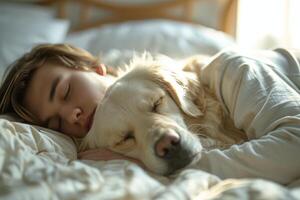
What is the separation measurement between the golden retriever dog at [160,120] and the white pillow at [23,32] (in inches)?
45.5

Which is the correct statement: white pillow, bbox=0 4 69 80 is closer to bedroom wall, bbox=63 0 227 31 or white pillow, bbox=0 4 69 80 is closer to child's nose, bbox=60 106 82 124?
bedroom wall, bbox=63 0 227 31

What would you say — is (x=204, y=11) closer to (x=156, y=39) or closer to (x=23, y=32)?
(x=156, y=39)

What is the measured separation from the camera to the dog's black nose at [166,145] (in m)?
1.18

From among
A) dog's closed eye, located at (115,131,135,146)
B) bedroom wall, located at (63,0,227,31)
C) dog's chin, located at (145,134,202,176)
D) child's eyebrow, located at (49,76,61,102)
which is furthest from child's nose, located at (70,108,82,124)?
bedroom wall, located at (63,0,227,31)

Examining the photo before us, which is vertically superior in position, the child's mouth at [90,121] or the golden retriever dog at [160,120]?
the golden retriever dog at [160,120]

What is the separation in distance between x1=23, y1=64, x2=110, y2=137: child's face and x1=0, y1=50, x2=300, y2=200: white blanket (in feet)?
0.26

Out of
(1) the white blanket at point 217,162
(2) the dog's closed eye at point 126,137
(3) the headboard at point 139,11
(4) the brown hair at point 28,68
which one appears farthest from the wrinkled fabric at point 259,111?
(3) the headboard at point 139,11

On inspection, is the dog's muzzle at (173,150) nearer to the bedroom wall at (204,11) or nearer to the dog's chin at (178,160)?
the dog's chin at (178,160)

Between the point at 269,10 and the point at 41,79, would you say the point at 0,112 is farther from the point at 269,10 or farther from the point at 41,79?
the point at 269,10

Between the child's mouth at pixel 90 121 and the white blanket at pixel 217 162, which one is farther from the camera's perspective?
the child's mouth at pixel 90 121

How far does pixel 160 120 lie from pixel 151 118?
0.03 meters

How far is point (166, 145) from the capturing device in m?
1.18

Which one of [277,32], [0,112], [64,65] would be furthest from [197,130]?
[277,32]

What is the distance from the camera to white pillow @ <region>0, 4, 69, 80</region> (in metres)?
2.46
